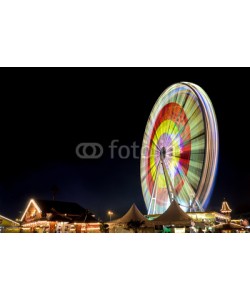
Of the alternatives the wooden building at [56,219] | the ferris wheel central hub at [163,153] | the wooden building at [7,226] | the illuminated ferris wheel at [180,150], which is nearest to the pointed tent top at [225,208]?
the illuminated ferris wheel at [180,150]

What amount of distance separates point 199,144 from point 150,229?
13.2 feet

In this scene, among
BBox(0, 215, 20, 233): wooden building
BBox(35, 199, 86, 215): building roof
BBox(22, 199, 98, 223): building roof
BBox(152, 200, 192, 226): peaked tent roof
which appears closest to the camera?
BBox(152, 200, 192, 226): peaked tent roof

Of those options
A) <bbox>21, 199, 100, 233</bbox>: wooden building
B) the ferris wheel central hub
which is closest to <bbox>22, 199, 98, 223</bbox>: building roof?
<bbox>21, 199, 100, 233</bbox>: wooden building

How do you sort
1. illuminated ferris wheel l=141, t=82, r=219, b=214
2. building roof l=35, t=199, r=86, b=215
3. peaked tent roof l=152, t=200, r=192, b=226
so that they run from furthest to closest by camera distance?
building roof l=35, t=199, r=86, b=215
illuminated ferris wheel l=141, t=82, r=219, b=214
peaked tent roof l=152, t=200, r=192, b=226

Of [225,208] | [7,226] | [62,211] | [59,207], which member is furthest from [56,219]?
[225,208]

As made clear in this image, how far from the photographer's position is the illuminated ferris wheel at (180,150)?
13648 millimetres

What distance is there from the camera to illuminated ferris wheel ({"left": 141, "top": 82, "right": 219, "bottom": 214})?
13648mm

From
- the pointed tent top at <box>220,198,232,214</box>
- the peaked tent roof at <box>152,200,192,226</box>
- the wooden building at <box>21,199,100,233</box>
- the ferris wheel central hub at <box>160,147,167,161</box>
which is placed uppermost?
the pointed tent top at <box>220,198,232,214</box>

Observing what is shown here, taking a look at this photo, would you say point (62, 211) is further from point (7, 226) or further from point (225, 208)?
point (225, 208)

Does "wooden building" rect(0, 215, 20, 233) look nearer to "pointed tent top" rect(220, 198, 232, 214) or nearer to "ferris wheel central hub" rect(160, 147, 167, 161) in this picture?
"ferris wheel central hub" rect(160, 147, 167, 161)

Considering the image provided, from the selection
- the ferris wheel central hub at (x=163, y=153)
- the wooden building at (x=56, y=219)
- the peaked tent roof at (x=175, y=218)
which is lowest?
the peaked tent roof at (x=175, y=218)

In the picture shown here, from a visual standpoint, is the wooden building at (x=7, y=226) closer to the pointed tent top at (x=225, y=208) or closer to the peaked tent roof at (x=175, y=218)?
the peaked tent roof at (x=175, y=218)

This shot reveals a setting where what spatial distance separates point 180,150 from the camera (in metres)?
16.1

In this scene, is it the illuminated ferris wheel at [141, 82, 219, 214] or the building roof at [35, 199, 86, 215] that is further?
the building roof at [35, 199, 86, 215]
